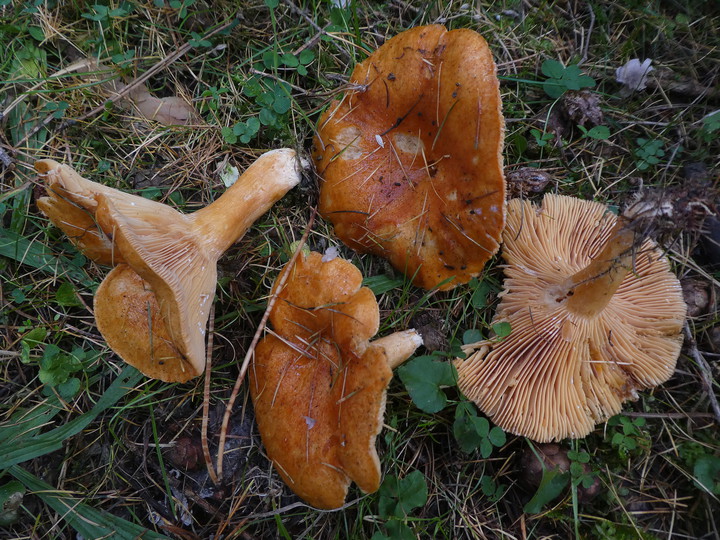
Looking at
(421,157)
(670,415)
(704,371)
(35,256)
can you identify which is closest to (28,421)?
(35,256)

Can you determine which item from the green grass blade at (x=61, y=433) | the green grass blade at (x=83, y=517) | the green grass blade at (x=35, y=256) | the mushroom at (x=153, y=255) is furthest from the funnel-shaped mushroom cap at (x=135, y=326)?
the green grass blade at (x=83, y=517)

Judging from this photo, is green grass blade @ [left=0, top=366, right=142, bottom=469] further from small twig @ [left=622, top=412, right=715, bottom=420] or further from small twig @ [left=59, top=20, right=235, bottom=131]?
small twig @ [left=622, top=412, right=715, bottom=420]

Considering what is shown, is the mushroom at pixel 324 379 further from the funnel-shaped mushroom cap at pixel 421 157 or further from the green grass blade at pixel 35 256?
the green grass blade at pixel 35 256

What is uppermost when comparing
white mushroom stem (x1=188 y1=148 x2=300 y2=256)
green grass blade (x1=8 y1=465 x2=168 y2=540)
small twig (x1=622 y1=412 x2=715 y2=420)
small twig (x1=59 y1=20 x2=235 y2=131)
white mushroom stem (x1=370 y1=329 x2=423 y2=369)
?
small twig (x1=59 y1=20 x2=235 y2=131)

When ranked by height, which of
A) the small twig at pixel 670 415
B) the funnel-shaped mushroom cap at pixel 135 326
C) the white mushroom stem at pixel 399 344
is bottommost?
the small twig at pixel 670 415

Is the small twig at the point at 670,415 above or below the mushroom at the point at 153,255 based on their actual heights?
below

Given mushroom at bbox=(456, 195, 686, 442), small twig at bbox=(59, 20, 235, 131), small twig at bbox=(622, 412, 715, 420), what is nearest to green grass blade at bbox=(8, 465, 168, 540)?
mushroom at bbox=(456, 195, 686, 442)

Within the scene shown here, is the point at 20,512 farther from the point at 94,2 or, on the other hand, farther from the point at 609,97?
the point at 609,97
